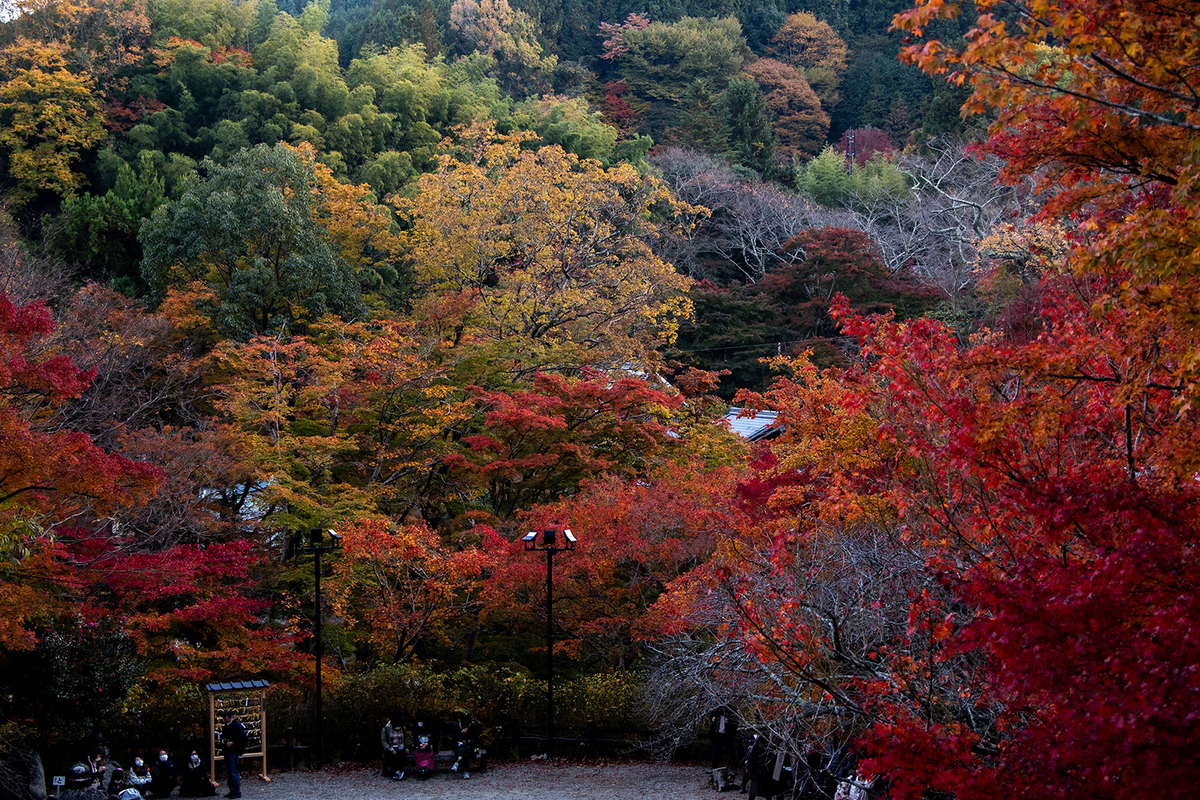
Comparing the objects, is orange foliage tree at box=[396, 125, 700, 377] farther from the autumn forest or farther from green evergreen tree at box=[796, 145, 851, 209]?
green evergreen tree at box=[796, 145, 851, 209]

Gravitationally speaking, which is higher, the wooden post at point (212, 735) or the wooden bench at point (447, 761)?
the wooden post at point (212, 735)

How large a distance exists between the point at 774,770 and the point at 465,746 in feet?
17.7

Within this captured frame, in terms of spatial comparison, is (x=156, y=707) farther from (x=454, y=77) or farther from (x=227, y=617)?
(x=454, y=77)

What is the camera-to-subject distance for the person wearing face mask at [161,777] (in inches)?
475

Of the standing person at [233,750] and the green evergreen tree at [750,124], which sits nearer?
the standing person at [233,750]

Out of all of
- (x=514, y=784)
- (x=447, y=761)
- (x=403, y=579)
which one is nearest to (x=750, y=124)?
(x=403, y=579)

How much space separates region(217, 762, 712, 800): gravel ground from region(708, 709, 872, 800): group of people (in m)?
0.50

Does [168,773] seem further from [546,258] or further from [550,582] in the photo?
[546,258]

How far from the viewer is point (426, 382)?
18.5 m

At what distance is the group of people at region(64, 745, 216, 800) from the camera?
11.6 m

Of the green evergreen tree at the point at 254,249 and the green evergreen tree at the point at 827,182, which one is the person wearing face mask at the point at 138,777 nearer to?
the green evergreen tree at the point at 254,249

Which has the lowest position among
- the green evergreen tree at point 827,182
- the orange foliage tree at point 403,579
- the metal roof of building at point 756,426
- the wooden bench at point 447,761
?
the wooden bench at point 447,761

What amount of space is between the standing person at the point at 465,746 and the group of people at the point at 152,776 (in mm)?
3389

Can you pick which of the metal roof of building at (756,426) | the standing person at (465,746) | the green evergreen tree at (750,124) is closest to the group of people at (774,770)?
the standing person at (465,746)
